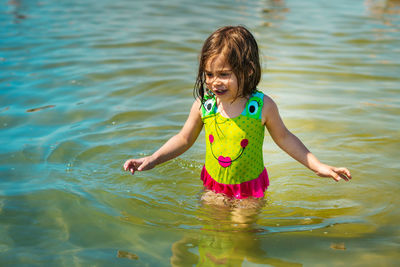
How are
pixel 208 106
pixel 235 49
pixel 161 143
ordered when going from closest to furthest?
pixel 235 49
pixel 208 106
pixel 161 143

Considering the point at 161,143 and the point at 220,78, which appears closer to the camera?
the point at 220,78

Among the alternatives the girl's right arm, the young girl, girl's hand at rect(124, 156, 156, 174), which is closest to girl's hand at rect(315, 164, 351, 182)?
the young girl

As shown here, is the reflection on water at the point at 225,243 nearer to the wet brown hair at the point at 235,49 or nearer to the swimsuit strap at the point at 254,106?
the swimsuit strap at the point at 254,106

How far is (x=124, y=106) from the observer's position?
20.2ft

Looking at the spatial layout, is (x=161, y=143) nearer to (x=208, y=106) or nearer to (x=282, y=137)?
(x=208, y=106)

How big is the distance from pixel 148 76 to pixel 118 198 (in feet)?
11.8

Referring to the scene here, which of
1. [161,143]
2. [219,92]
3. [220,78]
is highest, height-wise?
[220,78]

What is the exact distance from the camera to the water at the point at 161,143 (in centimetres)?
323

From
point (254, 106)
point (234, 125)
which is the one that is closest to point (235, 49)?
point (254, 106)

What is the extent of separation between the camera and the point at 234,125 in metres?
3.54

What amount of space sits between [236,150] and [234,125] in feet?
0.62

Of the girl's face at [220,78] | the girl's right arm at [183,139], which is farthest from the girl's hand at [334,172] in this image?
the girl's right arm at [183,139]

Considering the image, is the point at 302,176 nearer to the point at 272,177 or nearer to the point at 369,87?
the point at 272,177

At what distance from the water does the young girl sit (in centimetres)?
26
